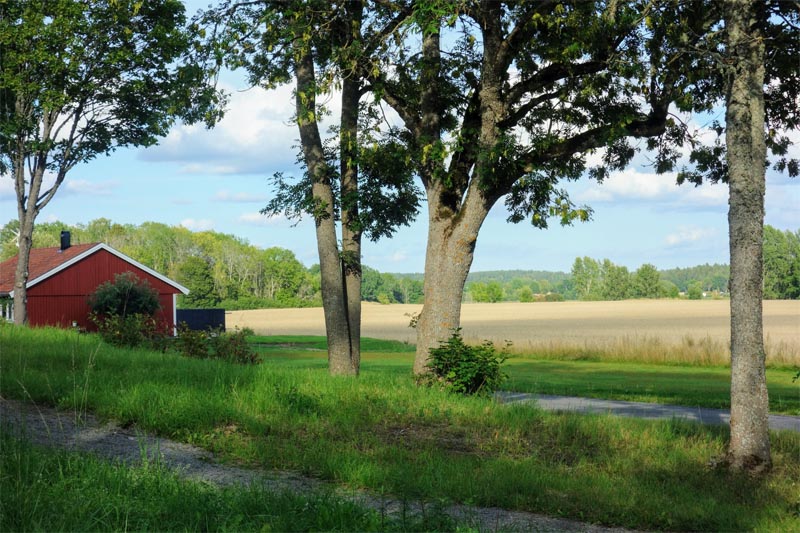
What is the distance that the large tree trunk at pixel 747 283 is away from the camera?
1025 centimetres

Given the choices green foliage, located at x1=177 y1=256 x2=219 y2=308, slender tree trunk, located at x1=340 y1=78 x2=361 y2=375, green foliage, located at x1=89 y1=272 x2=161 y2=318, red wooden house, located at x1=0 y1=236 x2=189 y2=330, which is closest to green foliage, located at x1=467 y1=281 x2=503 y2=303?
green foliage, located at x1=177 y1=256 x2=219 y2=308

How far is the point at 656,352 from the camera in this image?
29.3 meters

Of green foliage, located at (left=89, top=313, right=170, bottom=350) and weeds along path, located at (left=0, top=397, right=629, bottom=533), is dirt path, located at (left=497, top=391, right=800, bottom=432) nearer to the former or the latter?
weeds along path, located at (left=0, top=397, right=629, bottom=533)

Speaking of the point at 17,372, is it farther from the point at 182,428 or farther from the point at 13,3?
the point at 13,3

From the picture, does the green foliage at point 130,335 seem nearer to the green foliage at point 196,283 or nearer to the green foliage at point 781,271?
the green foliage at point 196,283

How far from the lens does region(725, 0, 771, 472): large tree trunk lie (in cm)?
1025

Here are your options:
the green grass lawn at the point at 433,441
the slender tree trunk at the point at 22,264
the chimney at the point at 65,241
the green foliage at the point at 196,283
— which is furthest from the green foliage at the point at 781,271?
the green grass lawn at the point at 433,441

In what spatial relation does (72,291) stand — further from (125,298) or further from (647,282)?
(647,282)

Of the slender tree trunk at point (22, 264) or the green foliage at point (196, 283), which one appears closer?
the slender tree trunk at point (22, 264)

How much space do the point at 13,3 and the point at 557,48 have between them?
2210cm

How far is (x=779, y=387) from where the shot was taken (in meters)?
20.9

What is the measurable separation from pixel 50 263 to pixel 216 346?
29.9 meters

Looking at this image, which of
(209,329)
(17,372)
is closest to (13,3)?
(209,329)

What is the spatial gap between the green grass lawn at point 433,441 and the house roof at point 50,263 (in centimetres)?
2937
